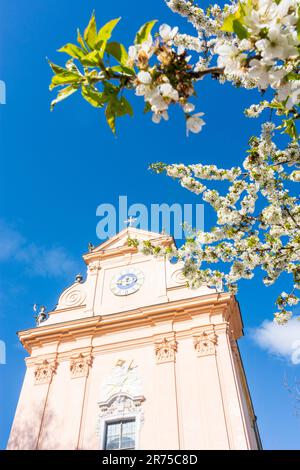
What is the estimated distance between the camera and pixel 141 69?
8.02 ft

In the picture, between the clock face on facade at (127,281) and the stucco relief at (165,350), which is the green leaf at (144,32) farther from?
the clock face on facade at (127,281)

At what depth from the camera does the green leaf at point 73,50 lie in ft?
7.51

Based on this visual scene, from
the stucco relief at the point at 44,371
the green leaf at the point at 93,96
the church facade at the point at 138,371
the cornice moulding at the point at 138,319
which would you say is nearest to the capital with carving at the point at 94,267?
the church facade at the point at 138,371

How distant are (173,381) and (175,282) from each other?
440cm

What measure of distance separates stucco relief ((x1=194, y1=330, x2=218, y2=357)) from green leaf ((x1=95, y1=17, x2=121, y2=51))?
39.1 feet

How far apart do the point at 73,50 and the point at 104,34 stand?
0.21 m

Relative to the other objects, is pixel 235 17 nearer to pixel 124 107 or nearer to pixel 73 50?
pixel 124 107

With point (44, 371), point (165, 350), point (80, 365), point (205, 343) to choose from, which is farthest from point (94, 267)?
point (205, 343)

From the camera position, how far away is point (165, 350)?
13.4m

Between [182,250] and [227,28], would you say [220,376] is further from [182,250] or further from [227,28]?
[227,28]

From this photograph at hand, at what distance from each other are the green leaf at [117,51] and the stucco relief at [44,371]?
535 inches

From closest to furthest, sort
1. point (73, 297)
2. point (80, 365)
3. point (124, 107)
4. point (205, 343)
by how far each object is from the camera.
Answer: point (124, 107)
point (205, 343)
point (80, 365)
point (73, 297)

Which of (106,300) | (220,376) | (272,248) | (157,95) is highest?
(106,300)
